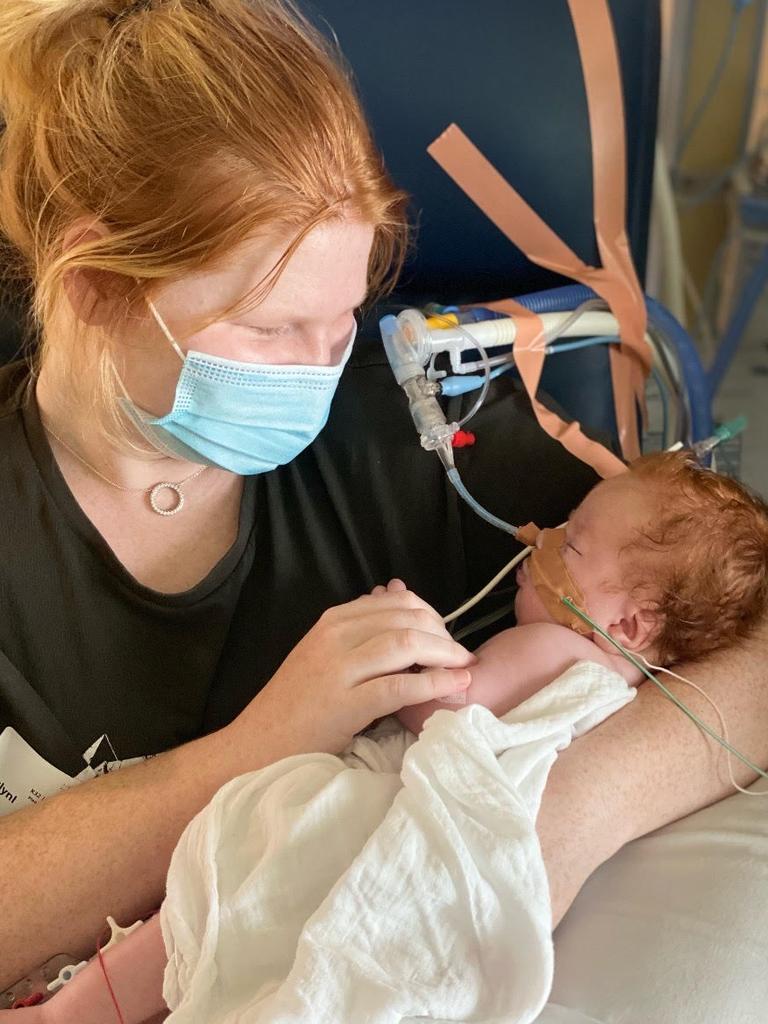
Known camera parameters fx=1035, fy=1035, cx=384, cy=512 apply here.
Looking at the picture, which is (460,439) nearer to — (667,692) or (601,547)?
(601,547)

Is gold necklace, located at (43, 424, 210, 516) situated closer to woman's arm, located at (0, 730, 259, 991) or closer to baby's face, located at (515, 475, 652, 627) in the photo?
woman's arm, located at (0, 730, 259, 991)

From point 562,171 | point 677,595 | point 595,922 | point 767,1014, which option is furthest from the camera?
point 562,171

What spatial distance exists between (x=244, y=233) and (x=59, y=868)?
0.72m

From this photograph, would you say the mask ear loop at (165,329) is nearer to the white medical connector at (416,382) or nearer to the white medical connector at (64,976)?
the white medical connector at (416,382)

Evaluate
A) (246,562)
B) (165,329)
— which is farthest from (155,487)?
(165,329)

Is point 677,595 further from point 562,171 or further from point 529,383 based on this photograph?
point 562,171

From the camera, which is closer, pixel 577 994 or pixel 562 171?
pixel 577 994

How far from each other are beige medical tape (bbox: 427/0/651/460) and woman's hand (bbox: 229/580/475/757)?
0.54 metres

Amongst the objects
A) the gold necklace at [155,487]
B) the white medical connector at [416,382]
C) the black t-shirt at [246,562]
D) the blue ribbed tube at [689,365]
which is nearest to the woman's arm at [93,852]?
the black t-shirt at [246,562]

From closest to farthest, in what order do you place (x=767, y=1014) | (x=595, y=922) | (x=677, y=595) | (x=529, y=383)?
(x=767, y=1014)
(x=595, y=922)
(x=677, y=595)
(x=529, y=383)

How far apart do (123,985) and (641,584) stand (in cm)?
73

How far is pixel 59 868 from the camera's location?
1.14 meters

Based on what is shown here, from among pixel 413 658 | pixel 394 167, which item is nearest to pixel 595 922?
pixel 413 658

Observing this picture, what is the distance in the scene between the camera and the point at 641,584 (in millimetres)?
1259
